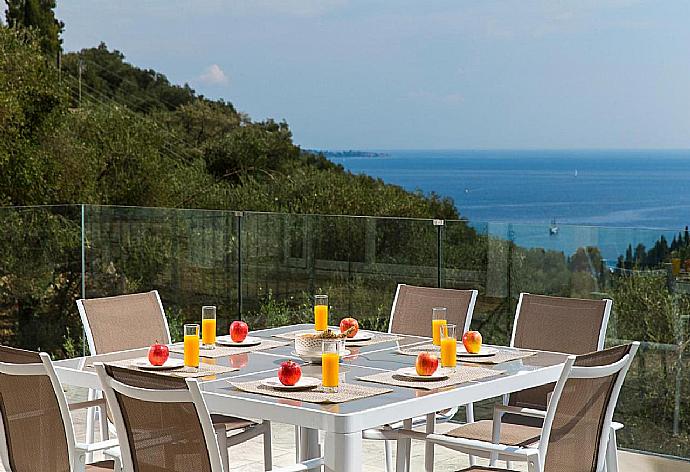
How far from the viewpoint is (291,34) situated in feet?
85.0

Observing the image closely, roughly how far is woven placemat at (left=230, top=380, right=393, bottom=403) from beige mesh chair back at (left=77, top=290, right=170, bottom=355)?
3.70ft

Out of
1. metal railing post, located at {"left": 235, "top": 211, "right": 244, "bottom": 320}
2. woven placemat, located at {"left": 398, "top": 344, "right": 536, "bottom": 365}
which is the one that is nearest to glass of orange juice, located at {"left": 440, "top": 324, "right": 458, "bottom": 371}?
woven placemat, located at {"left": 398, "top": 344, "right": 536, "bottom": 365}

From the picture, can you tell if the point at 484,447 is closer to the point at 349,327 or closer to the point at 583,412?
the point at 583,412

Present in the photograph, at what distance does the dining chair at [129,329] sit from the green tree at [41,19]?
1103cm

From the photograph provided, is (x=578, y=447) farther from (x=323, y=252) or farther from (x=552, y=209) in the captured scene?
(x=552, y=209)

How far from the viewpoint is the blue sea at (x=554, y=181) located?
28562mm

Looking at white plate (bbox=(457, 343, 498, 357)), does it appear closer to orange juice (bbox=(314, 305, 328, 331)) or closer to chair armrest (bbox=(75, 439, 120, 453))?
orange juice (bbox=(314, 305, 328, 331))

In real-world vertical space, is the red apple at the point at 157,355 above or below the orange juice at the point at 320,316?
below

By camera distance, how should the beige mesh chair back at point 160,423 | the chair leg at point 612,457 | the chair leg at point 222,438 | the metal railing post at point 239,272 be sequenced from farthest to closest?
1. the metal railing post at point 239,272
2. the chair leg at point 222,438
3. the chair leg at point 612,457
4. the beige mesh chair back at point 160,423

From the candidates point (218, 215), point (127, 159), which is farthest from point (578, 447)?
point (127, 159)

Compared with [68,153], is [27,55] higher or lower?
higher

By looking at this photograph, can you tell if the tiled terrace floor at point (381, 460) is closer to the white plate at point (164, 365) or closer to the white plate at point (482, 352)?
the white plate at point (482, 352)

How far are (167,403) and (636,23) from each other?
2757 centimetres

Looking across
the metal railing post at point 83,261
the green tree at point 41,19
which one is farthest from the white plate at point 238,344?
the green tree at point 41,19
